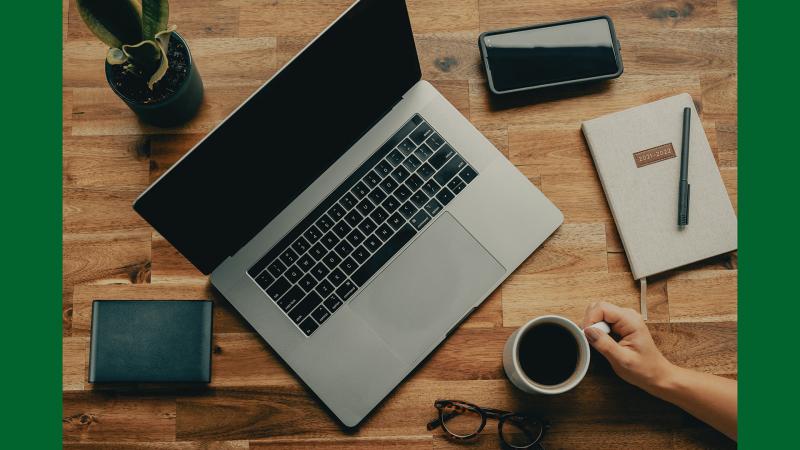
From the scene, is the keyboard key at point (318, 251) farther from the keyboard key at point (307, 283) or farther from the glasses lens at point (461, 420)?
the glasses lens at point (461, 420)

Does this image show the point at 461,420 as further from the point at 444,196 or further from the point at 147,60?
the point at 147,60

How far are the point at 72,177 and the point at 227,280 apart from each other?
1.16ft

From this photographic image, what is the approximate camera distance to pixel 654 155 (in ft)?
3.83

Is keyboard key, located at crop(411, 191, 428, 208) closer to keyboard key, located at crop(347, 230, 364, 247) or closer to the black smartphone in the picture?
keyboard key, located at crop(347, 230, 364, 247)

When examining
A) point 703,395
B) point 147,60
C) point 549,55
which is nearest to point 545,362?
point 703,395

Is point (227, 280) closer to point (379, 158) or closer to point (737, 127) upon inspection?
point (379, 158)

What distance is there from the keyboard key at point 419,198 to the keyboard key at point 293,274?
0.23 metres

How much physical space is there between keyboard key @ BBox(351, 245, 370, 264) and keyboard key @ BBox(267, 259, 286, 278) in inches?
4.8

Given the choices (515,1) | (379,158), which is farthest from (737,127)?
(379,158)

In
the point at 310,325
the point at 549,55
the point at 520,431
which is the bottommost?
the point at 520,431

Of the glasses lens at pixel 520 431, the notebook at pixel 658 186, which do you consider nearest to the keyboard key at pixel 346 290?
the glasses lens at pixel 520 431

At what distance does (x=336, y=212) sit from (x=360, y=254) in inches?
3.3

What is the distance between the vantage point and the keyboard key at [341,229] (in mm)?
1114

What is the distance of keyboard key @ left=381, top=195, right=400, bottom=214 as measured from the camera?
113 cm
